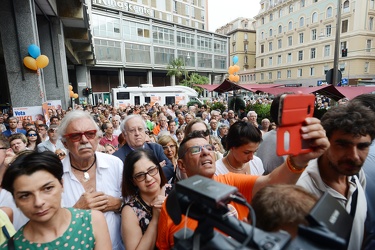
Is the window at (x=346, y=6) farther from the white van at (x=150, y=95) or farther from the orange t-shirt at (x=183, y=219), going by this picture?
the orange t-shirt at (x=183, y=219)

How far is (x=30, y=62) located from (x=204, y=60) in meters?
35.9

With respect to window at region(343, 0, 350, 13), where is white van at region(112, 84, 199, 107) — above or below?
below

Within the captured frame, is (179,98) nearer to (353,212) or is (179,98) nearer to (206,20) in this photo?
(353,212)

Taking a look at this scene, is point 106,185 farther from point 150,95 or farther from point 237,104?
point 150,95

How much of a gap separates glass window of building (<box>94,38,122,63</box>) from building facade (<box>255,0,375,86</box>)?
2531cm

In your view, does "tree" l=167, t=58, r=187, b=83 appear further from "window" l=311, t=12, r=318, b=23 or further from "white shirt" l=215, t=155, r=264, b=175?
"white shirt" l=215, t=155, r=264, b=175

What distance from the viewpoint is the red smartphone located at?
972 millimetres

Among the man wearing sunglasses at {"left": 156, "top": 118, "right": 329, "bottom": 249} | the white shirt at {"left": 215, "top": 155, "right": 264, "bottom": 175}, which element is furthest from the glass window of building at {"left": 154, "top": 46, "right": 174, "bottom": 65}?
the man wearing sunglasses at {"left": 156, "top": 118, "right": 329, "bottom": 249}

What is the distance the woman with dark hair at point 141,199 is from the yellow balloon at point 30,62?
290 inches

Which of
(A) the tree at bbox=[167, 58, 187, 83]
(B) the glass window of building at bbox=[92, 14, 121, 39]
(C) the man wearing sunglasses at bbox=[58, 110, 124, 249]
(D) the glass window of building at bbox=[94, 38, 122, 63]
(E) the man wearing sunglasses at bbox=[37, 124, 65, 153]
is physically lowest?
(E) the man wearing sunglasses at bbox=[37, 124, 65, 153]

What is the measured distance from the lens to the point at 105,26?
2820 centimetres

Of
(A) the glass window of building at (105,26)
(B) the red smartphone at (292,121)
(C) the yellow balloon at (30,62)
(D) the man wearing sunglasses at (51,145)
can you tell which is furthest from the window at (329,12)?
(B) the red smartphone at (292,121)

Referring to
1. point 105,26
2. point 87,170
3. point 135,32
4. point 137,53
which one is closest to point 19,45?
point 87,170

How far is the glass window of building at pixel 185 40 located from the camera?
36281 mm
